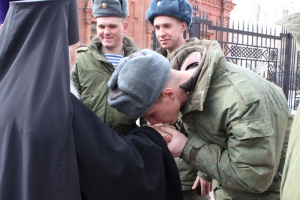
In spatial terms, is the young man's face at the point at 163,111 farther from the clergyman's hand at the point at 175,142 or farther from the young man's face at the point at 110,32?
the young man's face at the point at 110,32

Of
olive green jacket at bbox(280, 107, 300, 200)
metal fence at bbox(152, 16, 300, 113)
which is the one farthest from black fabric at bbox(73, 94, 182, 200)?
metal fence at bbox(152, 16, 300, 113)

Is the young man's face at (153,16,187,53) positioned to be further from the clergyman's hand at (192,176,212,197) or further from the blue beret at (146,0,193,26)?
the clergyman's hand at (192,176,212,197)

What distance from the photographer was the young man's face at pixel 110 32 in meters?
2.80

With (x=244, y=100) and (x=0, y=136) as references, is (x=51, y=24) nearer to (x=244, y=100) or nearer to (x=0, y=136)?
(x=0, y=136)

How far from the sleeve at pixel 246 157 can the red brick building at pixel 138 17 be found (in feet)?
23.1

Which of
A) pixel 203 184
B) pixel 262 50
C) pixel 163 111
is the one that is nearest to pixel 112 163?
pixel 163 111

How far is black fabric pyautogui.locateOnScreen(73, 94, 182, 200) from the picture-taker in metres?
1.18

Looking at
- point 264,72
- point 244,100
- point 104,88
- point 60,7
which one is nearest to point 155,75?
point 244,100

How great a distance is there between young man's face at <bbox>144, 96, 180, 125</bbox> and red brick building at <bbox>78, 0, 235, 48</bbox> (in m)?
6.93

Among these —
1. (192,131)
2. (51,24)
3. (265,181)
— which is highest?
(51,24)

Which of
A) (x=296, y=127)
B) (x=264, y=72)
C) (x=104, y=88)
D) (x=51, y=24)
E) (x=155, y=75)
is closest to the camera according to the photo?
(x=296, y=127)

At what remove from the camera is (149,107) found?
1492 millimetres

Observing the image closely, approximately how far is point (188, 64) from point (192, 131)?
1.12ft

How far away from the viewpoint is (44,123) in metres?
1.06
